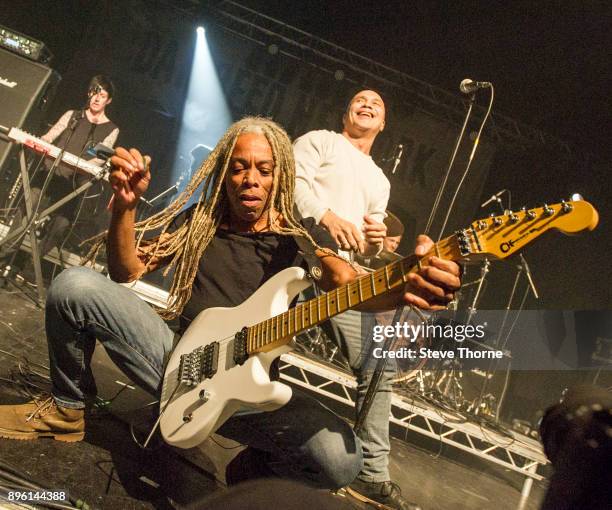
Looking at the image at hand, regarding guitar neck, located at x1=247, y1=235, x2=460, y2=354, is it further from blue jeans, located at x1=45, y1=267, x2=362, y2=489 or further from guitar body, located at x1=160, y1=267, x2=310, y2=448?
blue jeans, located at x1=45, y1=267, x2=362, y2=489

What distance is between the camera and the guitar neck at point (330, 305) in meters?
1.59

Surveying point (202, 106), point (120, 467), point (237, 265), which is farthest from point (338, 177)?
point (202, 106)

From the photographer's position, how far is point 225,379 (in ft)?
5.49

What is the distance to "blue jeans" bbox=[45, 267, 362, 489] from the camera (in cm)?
177

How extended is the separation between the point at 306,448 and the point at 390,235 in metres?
2.41

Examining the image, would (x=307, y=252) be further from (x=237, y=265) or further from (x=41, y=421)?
(x=41, y=421)

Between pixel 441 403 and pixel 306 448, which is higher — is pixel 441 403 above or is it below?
below

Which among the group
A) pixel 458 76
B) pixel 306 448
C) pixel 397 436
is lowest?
pixel 397 436

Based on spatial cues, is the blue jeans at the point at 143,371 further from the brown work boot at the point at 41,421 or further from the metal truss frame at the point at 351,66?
the metal truss frame at the point at 351,66

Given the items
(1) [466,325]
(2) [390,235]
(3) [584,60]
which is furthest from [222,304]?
(3) [584,60]

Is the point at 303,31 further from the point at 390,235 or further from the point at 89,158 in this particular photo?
the point at 390,235

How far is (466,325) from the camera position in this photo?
5.19 meters

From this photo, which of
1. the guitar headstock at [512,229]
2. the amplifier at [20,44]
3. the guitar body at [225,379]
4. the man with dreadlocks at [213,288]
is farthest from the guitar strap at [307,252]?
the amplifier at [20,44]

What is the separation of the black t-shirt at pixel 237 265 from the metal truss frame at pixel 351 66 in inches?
231
